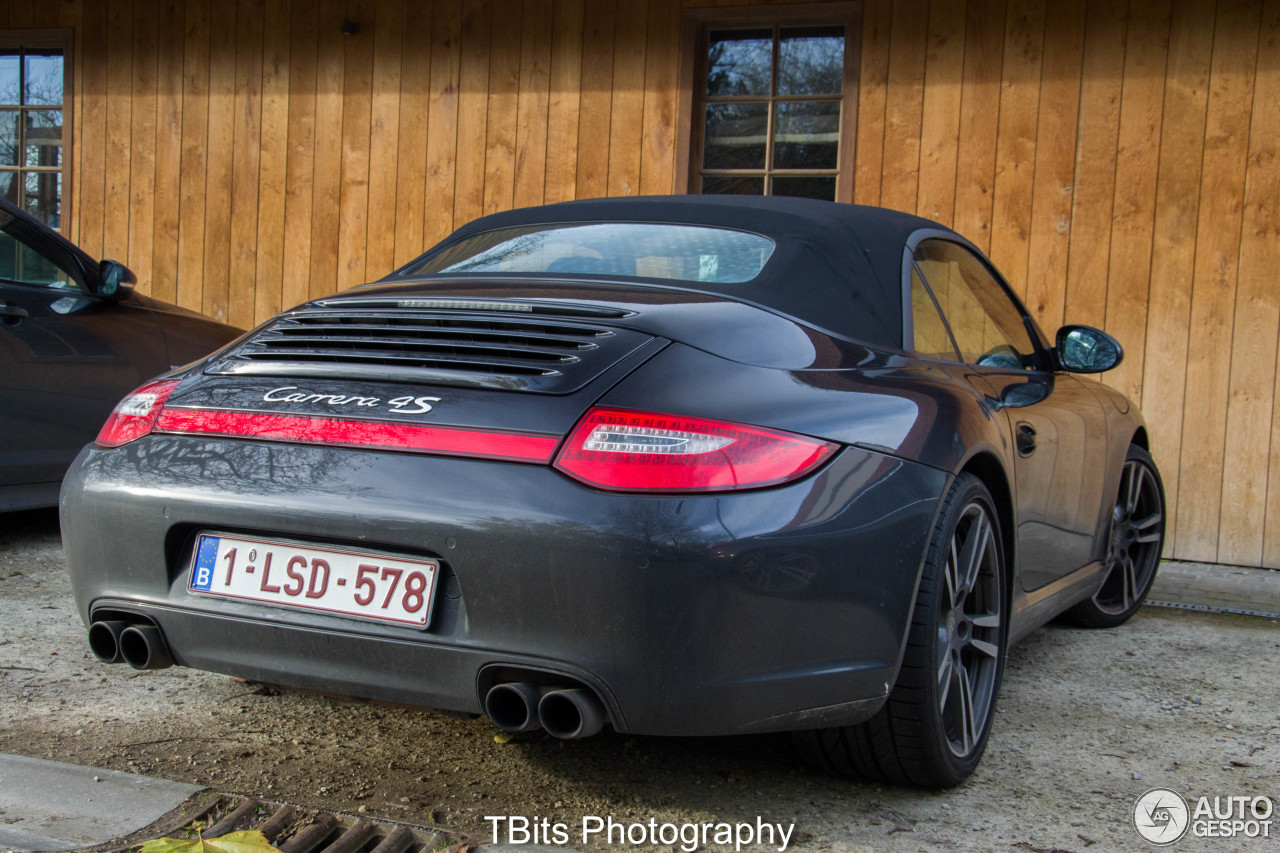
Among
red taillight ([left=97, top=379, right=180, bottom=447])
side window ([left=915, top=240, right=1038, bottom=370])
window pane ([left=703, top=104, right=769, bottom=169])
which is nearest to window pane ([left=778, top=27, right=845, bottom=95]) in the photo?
window pane ([left=703, top=104, right=769, bottom=169])

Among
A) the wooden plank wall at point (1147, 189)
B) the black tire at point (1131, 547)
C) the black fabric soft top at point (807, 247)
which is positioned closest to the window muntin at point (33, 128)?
the wooden plank wall at point (1147, 189)

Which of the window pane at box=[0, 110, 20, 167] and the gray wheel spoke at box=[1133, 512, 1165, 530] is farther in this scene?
the window pane at box=[0, 110, 20, 167]

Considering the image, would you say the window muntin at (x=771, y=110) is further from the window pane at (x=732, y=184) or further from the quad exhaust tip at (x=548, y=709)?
the quad exhaust tip at (x=548, y=709)

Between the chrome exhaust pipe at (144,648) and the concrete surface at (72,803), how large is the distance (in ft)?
0.82

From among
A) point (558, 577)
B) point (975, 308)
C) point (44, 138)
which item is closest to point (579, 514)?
point (558, 577)

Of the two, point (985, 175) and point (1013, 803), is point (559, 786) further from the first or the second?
point (985, 175)

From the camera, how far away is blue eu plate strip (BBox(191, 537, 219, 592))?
7.06ft

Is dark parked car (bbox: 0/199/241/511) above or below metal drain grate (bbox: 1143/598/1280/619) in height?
above

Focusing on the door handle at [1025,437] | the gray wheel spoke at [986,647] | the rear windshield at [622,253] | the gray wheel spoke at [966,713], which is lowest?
the gray wheel spoke at [966,713]

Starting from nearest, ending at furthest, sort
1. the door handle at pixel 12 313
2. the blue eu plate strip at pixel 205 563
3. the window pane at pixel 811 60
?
the blue eu plate strip at pixel 205 563 → the door handle at pixel 12 313 → the window pane at pixel 811 60

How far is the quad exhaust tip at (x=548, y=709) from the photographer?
1.94 metres

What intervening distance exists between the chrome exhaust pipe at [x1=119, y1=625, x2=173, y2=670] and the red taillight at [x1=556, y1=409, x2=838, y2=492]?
91cm

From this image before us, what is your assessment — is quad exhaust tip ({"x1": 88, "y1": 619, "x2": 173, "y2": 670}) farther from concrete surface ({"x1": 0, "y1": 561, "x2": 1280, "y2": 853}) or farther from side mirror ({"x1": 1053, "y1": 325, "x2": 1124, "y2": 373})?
side mirror ({"x1": 1053, "y1": 325, "x2": 1124, "y2": 373})

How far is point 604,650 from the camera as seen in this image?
1.92 m
